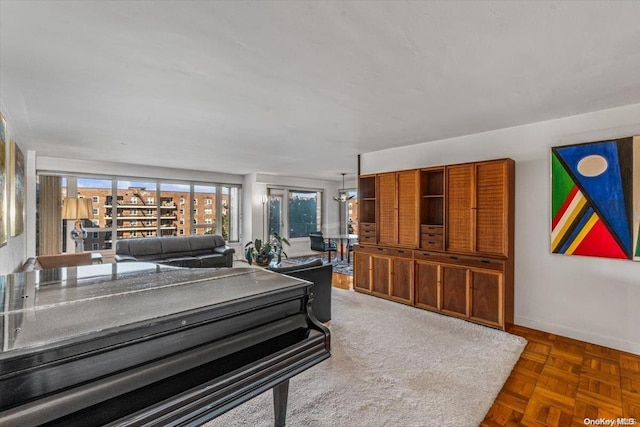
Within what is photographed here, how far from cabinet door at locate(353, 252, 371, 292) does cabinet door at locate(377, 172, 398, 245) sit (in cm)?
38

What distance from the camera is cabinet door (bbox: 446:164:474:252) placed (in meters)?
3.60

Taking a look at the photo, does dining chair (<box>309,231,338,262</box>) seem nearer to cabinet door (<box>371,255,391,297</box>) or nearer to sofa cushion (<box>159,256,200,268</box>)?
cabinet door (<box>371,255,391,297</box>)

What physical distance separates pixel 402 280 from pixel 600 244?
2.13m

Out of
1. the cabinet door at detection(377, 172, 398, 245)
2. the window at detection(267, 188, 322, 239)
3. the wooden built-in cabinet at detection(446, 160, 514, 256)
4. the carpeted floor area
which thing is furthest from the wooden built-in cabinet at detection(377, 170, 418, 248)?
the window at detection(267, 188, 322, 239)

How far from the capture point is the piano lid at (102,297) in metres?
0.99

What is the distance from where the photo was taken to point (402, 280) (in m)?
4.16

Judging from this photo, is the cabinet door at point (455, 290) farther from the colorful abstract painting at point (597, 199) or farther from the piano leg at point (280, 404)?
the piano leg at point (280, 404)

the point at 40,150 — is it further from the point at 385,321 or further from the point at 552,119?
the point at 552,119

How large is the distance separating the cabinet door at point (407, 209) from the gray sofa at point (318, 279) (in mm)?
1390

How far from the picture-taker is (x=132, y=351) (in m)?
1.06

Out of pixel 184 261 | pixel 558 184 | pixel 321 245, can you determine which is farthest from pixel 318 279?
pixel 321 245

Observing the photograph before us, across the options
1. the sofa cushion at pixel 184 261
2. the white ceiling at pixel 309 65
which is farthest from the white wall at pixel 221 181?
the sofa cushion at pixel 184 261

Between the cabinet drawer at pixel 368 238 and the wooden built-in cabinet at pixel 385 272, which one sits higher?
the cabinet drawer at pixel 368 238

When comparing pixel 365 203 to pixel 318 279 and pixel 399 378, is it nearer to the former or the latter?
pixel 318 279
